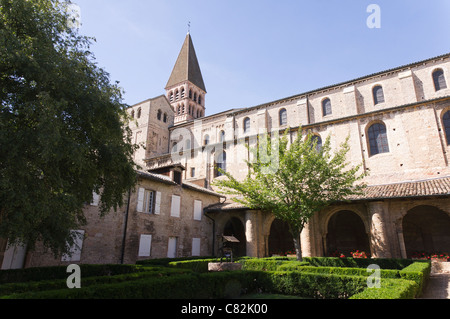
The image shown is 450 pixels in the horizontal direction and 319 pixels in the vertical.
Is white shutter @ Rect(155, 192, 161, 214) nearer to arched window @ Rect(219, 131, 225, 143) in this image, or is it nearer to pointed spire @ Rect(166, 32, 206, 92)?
arched window @ Rect(219, 131, 225, 143)

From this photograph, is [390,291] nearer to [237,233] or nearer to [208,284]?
[208,284]

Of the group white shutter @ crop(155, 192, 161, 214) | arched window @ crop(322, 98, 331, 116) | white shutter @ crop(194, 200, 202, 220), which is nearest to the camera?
white shutter @ crop(155, 192, 161, 214)

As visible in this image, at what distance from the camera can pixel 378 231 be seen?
15750 mm

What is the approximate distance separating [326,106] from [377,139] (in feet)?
20.0

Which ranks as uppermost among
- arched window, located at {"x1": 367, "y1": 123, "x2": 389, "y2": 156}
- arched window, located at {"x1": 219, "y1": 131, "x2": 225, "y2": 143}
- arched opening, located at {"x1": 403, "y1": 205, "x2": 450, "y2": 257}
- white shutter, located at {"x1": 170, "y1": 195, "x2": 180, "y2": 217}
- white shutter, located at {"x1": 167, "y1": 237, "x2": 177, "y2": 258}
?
arched window, located at {"x1": 219, "y1": 131, "x2": 225, "y2": 143}

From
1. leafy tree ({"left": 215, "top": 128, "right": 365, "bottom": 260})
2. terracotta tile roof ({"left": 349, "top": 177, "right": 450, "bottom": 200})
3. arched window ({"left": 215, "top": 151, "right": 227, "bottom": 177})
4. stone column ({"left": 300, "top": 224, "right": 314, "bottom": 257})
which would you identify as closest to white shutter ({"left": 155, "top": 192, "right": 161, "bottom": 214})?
leafy tree ({"left": 215, "top": 128, "right": 365, "bottom": 260})

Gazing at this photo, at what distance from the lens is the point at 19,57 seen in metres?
7.21

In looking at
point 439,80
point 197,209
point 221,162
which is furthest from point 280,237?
point 439,80

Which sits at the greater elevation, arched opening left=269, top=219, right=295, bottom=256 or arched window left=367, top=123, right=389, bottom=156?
arched window left=367, top=123, right=389, bottom=156

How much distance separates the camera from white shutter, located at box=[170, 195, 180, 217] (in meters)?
18.9

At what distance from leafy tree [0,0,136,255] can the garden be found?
1695 millimetres

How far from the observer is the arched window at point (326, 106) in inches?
1009
